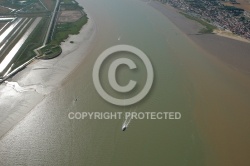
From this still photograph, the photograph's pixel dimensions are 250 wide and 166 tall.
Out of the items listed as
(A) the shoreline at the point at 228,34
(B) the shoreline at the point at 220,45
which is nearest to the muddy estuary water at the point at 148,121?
(B) the shoreline at the point at 220,45

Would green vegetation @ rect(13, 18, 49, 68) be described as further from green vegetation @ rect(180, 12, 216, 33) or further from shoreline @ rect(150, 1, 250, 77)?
green vegetation @ rect(180, 12, 216, 33)

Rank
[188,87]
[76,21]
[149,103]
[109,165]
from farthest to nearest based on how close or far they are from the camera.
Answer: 1. [76,21]
2. [188,87]
3. [149,103]
4. [109,165]

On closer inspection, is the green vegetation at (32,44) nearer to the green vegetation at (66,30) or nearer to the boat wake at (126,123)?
the green vegetation at (66,30)

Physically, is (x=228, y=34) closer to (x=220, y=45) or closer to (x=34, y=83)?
(x=220, y=45)

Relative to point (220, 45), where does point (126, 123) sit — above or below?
above

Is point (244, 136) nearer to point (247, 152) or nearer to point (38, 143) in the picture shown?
point (247, 152)

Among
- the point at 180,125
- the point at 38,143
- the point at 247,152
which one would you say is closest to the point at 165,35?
the point at 180,125

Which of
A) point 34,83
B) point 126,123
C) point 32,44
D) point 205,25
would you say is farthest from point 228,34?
point 34,83

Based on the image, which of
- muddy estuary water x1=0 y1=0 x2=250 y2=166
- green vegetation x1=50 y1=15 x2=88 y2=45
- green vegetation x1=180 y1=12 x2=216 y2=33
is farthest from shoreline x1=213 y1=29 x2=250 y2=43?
green vegetation x1=50 y1=15 x2=88 y2=45
